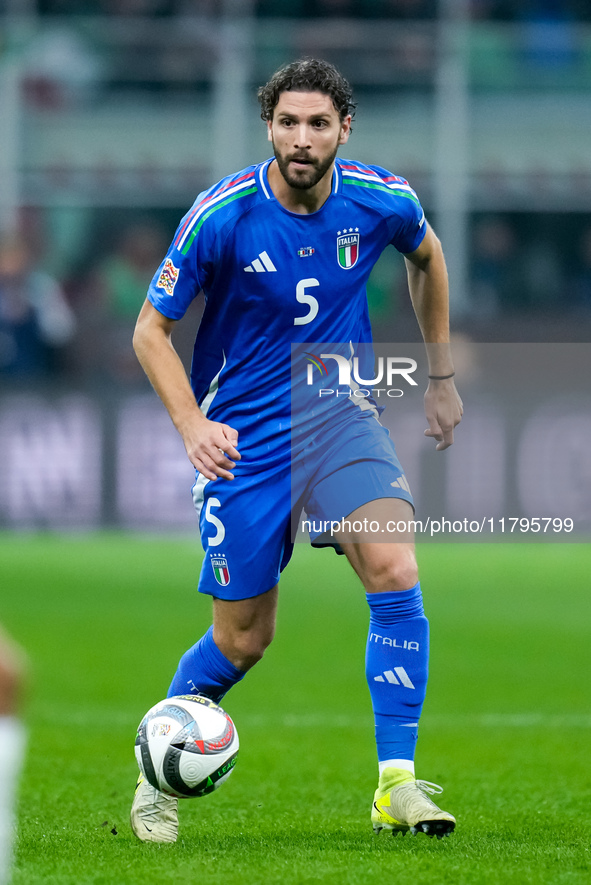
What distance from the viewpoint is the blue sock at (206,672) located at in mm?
4547

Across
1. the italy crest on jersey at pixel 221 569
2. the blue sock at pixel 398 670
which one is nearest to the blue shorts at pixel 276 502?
the italy crest on jersey at pixel 221 569

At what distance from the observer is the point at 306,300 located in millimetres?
4480

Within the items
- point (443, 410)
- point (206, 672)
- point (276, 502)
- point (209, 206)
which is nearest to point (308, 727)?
point (206, 672)

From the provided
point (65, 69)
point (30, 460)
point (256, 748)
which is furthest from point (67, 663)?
point (65, 69)

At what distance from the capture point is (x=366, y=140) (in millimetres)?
16453

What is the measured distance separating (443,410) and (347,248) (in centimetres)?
63

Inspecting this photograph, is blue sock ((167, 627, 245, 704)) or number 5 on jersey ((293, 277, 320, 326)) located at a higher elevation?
number 5 on jersey ((293, 277, 320, 326))

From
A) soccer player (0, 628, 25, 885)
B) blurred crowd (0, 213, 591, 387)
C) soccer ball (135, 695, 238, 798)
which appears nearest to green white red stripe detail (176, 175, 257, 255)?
soccer ball (135, 695, 238, 798)

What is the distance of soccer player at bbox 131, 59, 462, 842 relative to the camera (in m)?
4.32

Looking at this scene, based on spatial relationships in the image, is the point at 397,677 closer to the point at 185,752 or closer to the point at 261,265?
the point at 185,752

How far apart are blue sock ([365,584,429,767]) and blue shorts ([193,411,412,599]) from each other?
27cm

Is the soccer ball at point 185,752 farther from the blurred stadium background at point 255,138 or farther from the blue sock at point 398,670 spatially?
the blurred stadium background at point 255,138

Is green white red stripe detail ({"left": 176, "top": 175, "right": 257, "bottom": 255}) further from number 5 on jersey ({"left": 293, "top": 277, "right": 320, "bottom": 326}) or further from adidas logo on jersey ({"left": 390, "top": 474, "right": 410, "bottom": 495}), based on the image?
adidas logo on jersey ({"left": 390, "top": 474, "right": 410, "bottom": 495})

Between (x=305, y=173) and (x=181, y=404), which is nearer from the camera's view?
(x=181, y=404)
